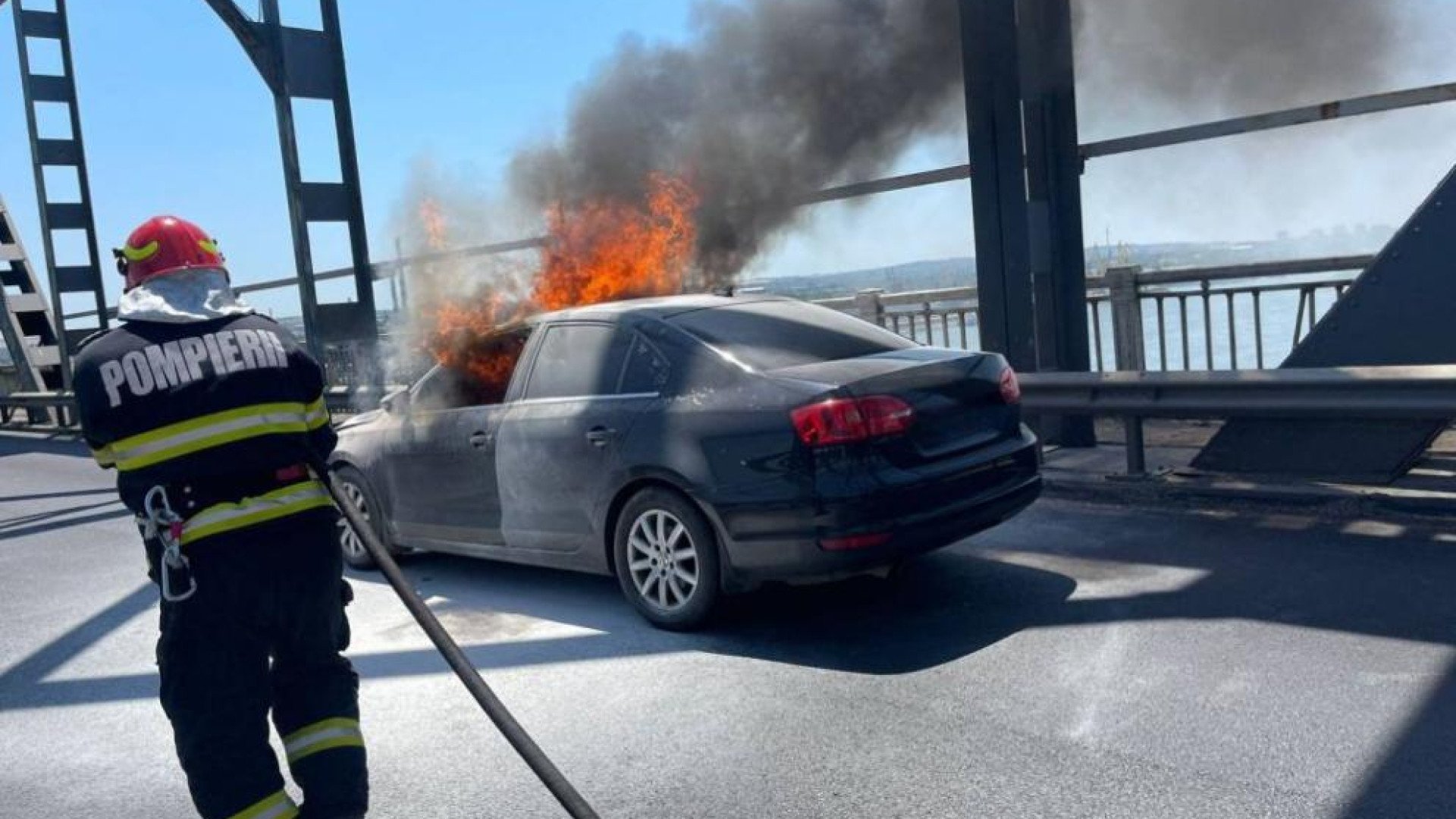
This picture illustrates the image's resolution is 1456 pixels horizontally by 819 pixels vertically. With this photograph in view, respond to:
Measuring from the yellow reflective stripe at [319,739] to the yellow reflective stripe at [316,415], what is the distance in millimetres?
882

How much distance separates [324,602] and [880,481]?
7.57 feet

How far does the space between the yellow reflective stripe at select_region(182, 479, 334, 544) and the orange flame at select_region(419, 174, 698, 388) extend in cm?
300

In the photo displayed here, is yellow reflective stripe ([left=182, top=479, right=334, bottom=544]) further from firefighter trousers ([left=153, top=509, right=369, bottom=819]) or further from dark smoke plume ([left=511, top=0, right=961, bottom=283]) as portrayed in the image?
dark smoke plume ([left=511, top=0, right=961, bottom=283])

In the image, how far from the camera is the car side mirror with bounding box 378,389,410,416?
22.9 ft

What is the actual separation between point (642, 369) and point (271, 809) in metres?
2.84

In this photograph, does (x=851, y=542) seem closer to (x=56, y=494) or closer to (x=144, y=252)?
(x=144, y=252)

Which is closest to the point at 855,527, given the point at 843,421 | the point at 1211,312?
the point at 843,421

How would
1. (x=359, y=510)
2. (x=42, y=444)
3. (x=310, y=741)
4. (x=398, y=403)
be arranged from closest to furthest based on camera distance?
(x=310, y=741) → (x=398, y=403) → (x=359, y=510) → (x=42, y=444)

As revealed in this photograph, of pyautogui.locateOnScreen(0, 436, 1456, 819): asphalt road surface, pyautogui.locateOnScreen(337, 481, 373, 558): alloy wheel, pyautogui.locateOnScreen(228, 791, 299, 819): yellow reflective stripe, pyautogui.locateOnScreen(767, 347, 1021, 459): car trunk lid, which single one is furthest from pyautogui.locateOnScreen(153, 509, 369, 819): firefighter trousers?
pyautogui.locateOnScreen(337, 481, 373, 558): alloy wheel

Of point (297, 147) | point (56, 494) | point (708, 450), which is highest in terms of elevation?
point (297, 147)

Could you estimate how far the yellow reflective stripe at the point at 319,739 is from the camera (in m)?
3.54

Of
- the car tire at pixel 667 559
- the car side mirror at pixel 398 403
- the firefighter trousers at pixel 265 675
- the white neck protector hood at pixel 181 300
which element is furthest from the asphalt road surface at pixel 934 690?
the white neck protector hood at pixel 181 300

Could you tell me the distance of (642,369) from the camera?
225 inches

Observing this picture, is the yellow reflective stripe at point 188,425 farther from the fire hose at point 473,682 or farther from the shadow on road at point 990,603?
the shadow on road at point 990,603
